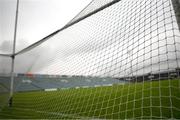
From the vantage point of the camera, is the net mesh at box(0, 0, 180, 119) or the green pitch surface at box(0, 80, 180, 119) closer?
the net mesh at box(0, 0, 180, 119)

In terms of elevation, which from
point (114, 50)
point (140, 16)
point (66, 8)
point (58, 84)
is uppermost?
point (66, 8)

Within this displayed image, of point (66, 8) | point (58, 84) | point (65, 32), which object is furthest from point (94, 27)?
point (58, 84)

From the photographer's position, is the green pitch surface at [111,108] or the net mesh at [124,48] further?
the green pitch surface at [111,108]

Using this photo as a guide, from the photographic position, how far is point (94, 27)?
4.29m

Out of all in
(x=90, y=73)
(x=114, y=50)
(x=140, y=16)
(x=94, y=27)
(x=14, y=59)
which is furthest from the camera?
(x=14, y=59)

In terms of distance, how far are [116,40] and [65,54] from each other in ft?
5.50

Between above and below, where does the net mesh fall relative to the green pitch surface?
above

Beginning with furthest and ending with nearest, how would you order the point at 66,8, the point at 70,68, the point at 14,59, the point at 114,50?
1. the point at 14,59
2. the point at 66,8
3. the point at 70,68
4. the point at 114,50

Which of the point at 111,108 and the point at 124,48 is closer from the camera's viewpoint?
the point at 124,48

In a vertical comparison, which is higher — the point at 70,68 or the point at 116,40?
the point at 116,40

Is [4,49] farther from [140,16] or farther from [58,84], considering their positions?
[58,84]

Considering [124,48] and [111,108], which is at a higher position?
[124,48]

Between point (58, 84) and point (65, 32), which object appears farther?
point (58, 84)

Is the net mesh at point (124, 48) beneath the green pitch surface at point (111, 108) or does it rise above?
above
